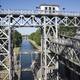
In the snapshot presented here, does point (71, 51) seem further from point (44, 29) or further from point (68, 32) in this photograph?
point (68, 32)

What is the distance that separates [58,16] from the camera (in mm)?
36250

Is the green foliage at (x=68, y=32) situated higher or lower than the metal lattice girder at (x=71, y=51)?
higher

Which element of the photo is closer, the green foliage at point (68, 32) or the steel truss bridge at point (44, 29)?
the steel truss bridge at point (44, 29)

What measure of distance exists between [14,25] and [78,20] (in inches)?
352

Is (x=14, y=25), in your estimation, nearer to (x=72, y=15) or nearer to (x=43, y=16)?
(x=43, y=16)

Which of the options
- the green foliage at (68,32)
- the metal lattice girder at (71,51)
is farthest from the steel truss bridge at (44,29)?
the green foliage at (68,32)

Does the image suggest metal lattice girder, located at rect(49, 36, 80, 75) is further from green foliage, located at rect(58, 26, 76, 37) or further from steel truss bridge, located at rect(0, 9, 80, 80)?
green foliage, located at rect(58, 26, 76, 37)

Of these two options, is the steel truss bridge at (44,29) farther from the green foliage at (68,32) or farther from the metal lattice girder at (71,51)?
the green foliage at (68,32)

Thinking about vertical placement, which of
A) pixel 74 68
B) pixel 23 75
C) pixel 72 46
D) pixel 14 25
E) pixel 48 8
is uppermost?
pixel 48 8

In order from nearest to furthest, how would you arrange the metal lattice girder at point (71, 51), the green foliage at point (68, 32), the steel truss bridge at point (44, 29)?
the metal lattice girder at point (71, 51)
the steel truss bridge at point (44, 29)
the green foliage at point (68, 32)

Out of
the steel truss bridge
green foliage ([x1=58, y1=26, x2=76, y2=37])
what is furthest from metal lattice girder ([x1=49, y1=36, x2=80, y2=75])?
green foliage ([x1=58, y1=26, x2=76, y2=37])

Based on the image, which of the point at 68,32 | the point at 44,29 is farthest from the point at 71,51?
the point at 68,32

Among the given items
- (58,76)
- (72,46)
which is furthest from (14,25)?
(72,46)

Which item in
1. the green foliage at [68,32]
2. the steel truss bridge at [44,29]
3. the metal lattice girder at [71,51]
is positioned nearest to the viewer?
the metal lattice girder at [71,51]
